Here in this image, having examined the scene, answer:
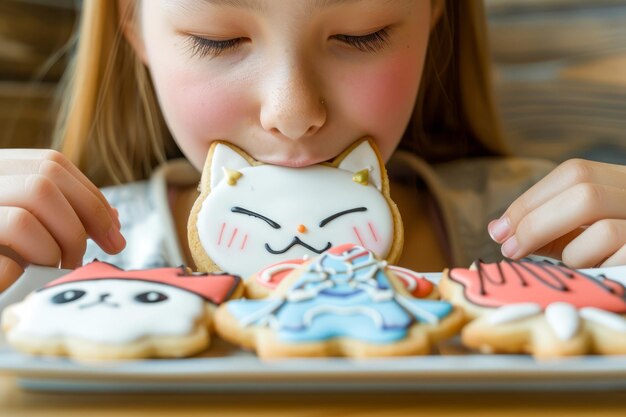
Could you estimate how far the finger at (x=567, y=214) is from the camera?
35.8 inches

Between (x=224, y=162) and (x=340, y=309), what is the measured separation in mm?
383

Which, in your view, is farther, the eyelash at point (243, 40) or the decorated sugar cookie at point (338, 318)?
the eyelash at point (243, 40)

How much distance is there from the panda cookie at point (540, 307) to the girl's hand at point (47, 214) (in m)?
0.43

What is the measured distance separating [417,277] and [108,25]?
78 centimetres

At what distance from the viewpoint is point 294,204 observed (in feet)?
2.83

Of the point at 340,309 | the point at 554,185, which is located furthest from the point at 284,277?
the point at 554,185

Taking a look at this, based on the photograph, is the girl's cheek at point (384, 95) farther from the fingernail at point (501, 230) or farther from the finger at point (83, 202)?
the finger at point (83, 202)

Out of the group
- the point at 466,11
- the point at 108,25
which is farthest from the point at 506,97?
the point at 108,25

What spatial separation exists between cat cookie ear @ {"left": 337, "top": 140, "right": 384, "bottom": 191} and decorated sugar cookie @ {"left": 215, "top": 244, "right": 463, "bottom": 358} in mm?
296

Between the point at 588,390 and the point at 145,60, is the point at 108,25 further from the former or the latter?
the point at 588,390

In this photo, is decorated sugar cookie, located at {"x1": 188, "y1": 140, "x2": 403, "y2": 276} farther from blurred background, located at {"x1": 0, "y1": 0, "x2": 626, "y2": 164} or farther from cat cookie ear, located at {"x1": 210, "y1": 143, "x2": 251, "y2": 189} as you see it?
blurred background, located at {"x1": 0, "y1": 0, "x2": 626, "y2": 164}

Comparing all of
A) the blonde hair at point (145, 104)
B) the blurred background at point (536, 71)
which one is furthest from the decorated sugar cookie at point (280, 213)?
the blurred background at point (536, 71)

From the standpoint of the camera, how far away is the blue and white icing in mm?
551

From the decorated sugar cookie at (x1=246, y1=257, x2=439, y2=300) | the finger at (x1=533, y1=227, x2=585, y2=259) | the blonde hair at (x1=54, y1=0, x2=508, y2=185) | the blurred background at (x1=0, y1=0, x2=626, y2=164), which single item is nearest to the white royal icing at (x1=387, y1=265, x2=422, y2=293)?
the decorated sugar cookie at (x1=246, y1=257, x2=439, y2=300)
